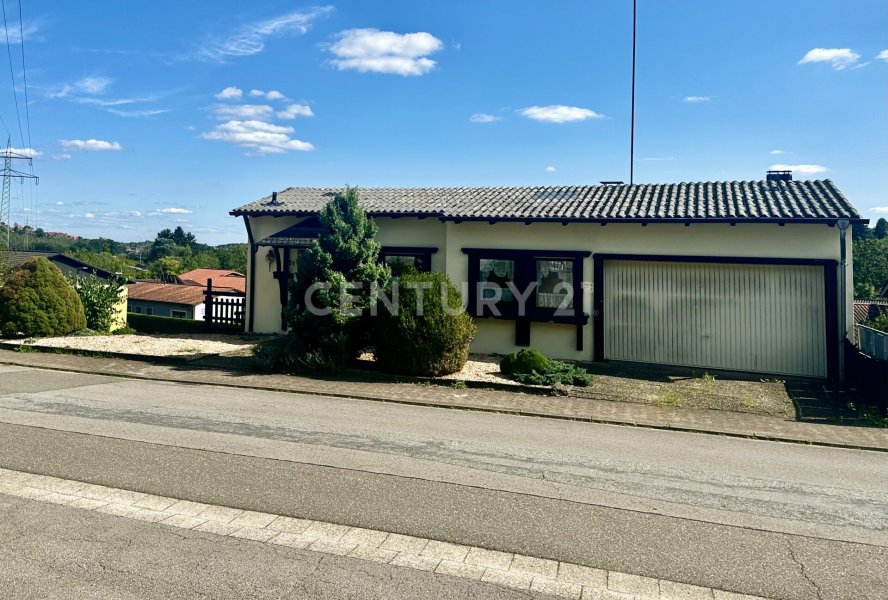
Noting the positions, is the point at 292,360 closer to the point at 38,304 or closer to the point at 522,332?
the point at 522,332

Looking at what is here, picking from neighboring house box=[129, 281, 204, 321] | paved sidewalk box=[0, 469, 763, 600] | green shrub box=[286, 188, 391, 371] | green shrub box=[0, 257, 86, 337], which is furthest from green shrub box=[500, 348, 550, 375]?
neighboring house box=[129, 281, 204, 321]

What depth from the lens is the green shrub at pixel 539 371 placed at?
36.9ft

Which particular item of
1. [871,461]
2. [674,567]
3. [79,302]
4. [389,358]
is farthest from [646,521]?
[79,302]

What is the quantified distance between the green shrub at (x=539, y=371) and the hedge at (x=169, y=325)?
30.5 ft

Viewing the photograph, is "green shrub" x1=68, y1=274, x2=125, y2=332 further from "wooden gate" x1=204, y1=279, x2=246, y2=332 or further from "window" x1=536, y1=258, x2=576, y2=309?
"window" x1=536, y1=258, x2=576, y2=309

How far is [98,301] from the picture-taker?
17.5 metres

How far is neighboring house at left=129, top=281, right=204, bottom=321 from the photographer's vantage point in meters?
39.2


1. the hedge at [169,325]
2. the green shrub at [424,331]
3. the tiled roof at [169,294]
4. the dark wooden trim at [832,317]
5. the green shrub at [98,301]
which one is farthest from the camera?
the tiled roof at [169,294]

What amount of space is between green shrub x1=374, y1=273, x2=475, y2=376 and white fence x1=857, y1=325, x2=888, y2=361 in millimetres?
7081

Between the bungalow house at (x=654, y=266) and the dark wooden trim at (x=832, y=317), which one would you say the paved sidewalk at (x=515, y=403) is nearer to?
the bungalow house at (x=654, y=266)

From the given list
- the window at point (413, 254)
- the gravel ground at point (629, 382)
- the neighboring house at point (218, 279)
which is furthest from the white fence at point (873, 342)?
the neighboring house at point (218, 279)

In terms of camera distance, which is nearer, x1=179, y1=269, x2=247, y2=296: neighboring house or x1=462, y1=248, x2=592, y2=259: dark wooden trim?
x1=462, y1=248, x2=592, y2=259: dark wooden trim

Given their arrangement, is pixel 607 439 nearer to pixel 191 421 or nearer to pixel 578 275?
pixel 191 421

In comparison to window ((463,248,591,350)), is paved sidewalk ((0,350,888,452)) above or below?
below
